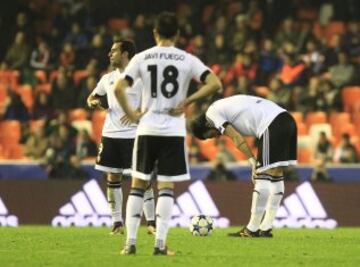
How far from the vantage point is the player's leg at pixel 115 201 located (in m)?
13.8

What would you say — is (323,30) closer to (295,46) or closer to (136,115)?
(295,46)

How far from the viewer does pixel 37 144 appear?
70.9 feet

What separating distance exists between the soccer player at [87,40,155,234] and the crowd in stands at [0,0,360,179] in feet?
18.4

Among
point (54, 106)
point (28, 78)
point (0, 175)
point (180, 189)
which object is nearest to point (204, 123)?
point (180, 189)

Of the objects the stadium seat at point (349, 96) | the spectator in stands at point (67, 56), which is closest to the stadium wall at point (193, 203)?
the stadium seat at point (349, 96)

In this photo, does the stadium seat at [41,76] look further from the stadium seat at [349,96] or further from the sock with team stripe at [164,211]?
the sock with team stripe at [164,211]

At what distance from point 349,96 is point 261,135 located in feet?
31.5

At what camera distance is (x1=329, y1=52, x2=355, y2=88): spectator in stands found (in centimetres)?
2248

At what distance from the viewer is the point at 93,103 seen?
13.7 m

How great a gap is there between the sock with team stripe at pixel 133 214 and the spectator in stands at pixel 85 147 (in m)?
10.4

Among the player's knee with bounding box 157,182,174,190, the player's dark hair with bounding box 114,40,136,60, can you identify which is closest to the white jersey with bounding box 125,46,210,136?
the player's knee with bounding box 157,182,174,190

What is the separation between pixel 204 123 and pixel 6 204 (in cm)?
657

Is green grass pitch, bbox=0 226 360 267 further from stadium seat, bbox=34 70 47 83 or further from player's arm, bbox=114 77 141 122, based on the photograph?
stadium seat, bbox=34 70 47 83

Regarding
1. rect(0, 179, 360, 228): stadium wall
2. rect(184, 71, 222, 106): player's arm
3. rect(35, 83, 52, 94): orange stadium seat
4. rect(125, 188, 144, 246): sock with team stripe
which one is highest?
rect(35, 83, 52, 94): orange stadium seat
